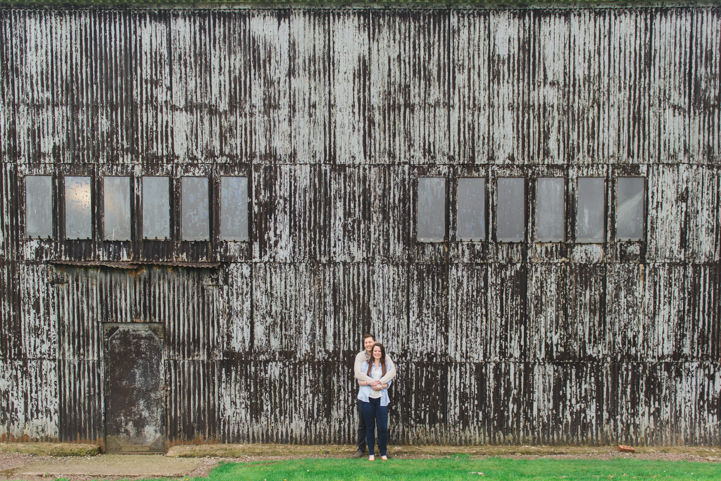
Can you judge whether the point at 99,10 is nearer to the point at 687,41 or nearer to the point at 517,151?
the point at 517,151

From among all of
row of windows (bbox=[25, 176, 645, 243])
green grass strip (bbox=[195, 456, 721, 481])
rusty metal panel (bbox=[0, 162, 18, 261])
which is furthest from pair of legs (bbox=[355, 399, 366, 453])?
rusty metal panel (bbox=[0, 162, 18, 261])

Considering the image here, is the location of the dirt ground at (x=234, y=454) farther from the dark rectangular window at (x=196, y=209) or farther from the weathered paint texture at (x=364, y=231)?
the dark rectangular window at (x=196, y=209)

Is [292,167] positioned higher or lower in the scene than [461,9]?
lower

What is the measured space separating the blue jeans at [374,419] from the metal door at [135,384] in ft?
13.9

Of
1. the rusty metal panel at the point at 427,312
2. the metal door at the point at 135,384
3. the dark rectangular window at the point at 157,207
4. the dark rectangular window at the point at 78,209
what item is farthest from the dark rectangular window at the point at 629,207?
the dark rectangular window at the point at 78,209

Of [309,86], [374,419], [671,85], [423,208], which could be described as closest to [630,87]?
[671,85]

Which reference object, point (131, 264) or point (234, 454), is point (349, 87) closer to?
point (131, 264)

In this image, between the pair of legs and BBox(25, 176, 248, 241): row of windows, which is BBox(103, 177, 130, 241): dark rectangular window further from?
the pair of legs

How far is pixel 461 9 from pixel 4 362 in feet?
37.7

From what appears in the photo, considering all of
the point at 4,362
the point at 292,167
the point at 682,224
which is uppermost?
the point at 292,167

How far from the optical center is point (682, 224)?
36.1 feet

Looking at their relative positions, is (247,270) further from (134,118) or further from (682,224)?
(682,224)

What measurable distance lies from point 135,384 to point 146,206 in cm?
358

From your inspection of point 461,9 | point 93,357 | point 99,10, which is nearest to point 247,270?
point 93,357
